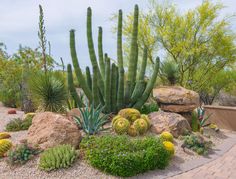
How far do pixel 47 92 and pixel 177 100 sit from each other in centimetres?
460

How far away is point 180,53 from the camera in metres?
16.1

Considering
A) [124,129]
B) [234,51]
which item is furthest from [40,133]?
[234,51]

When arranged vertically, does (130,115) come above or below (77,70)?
below

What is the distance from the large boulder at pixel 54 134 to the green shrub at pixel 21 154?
0.30 meters

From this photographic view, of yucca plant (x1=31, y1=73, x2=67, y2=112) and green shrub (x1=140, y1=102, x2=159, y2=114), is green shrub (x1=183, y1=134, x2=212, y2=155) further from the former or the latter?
yucca plant (x1=31, y1=73, x2=67, y2=112)

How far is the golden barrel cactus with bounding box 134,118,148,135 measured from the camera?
22.8 ft

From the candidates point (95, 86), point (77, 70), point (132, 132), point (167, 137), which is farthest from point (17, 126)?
point (167, 137)

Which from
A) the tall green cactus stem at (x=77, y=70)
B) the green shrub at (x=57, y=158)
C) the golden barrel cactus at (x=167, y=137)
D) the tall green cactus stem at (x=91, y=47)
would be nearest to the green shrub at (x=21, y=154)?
the green shrub at (x=57, y=158)

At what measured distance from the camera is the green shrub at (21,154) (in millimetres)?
5090

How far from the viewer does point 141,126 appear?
6.96 m

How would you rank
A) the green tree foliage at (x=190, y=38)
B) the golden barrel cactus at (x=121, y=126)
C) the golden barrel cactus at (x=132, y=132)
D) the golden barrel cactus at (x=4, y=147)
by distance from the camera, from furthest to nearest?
the green tree foliage at (x=190, y=38), the golden barrel cactus at (x=132, y=132), the golden barrel cactus at (x=121, y=126), the golden barrel cactus at (x=4, y=147)

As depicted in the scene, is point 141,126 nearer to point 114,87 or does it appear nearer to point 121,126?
point 121,126

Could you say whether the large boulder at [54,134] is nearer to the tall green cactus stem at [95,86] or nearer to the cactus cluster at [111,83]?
the tall green cactus stem at [95,86]

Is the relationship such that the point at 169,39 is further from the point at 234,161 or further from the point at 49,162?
the point at 49,162
